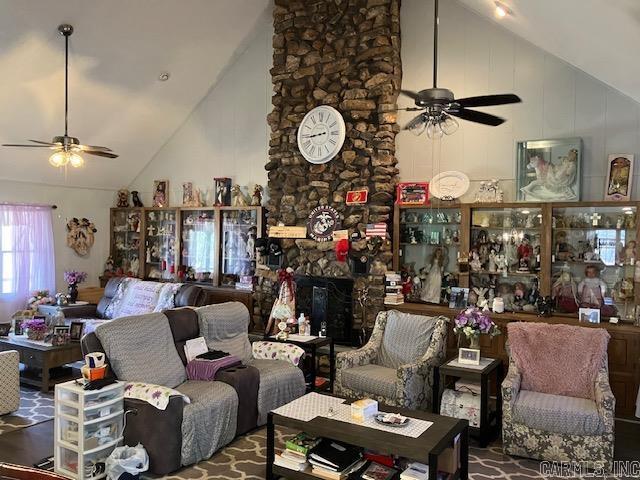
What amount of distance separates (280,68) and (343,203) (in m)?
2.01

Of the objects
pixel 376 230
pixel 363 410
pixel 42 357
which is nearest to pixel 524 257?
pixel 376 230

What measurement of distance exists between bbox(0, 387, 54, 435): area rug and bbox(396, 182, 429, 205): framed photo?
13.8 ft

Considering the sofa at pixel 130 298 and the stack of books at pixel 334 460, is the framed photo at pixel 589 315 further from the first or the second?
the sofa at pixel 130 298

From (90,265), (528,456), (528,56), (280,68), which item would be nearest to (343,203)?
(280,68)

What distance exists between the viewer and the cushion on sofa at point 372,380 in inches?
187

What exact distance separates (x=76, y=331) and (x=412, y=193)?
4.05 metres

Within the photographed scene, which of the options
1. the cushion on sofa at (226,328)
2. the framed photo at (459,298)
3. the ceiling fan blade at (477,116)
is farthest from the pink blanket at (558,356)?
the cushion on sofa at (226,328)

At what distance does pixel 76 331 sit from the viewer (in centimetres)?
601

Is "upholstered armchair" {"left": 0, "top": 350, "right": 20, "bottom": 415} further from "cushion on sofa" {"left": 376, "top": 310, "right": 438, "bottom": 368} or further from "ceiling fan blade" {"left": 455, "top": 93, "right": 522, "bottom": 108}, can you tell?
"ceiling fan blade" {"left": 455, "top": 93, "right": 522, "bottom": 108}

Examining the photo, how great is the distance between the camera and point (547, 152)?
5.84m

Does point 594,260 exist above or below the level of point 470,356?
above

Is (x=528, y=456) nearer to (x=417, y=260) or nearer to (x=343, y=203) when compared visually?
(x=417, y=260)

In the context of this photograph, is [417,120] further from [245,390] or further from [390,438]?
[245,390]

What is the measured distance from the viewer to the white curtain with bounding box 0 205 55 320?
762cm
